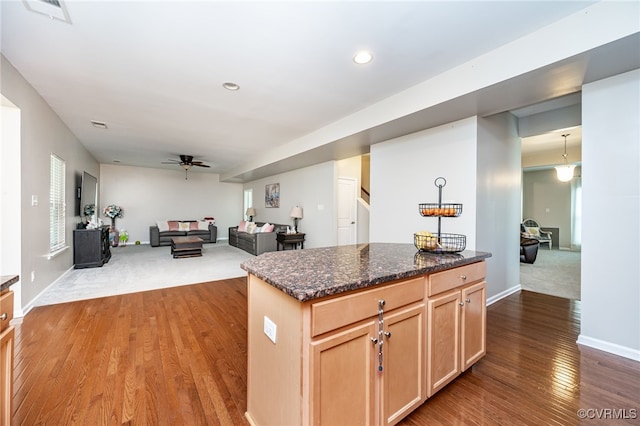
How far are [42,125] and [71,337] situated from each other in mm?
2917

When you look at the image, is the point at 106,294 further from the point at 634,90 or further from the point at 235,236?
the point at 634,90

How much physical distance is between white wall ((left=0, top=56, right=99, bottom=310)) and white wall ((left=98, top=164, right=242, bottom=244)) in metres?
4.96

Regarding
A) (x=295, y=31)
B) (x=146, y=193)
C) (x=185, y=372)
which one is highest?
(x=295, y=31)

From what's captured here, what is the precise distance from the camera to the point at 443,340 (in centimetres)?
172

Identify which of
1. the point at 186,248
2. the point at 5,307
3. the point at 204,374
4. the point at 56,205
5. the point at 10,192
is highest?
the point at 10,192

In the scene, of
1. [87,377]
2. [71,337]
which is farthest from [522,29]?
[71,337]

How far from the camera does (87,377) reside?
193 cm

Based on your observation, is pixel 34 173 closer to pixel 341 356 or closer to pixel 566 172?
pixel 341 356

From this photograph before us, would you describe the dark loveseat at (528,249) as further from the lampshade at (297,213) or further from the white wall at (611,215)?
the lampshade at (297,213)

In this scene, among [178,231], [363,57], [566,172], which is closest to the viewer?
[363,57]

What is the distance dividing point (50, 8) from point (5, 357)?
232 cm

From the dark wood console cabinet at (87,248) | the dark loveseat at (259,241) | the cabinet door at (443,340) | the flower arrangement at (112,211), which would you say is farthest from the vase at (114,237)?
the cabinet door at (443,340)

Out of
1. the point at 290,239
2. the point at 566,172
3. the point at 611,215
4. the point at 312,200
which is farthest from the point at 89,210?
the point at 566,172

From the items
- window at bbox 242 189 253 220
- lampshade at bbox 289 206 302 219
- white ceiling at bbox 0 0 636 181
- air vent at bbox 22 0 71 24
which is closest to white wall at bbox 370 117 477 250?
white ceiling at bbox 0 0 636 181
